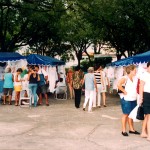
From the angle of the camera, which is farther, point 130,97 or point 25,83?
point 25,83

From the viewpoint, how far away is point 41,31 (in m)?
32.0

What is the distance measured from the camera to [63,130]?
924cm

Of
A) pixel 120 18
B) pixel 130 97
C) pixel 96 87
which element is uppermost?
pixel 120 18

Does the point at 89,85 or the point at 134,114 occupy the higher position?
the point at 89,85

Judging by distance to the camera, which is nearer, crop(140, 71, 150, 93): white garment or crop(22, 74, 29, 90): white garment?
crop(140, 71, 150, 93): white garment

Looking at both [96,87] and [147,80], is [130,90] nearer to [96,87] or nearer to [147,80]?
[147,80]

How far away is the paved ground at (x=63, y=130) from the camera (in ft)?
24.9

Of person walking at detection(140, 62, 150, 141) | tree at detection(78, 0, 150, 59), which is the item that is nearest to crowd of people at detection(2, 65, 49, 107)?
person walking at detection(140, 62, 150, 141)

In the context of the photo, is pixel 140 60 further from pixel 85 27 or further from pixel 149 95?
pixel 85 27

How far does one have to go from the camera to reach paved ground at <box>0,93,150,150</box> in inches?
299

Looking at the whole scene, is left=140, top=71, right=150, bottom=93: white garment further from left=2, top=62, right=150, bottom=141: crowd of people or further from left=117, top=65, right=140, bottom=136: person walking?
left=117, top=65, right=140, bottom=136: person walking

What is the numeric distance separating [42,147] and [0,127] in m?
2.58

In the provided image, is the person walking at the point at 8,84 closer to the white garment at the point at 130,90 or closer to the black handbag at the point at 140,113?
the white garment at the point at 130,90

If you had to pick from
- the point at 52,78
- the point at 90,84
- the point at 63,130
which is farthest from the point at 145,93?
the point at 52,78
